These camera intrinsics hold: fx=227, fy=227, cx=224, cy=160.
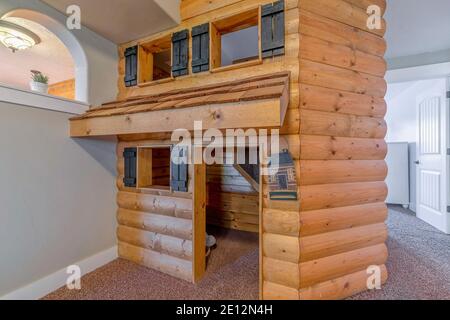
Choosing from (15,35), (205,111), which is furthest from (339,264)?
(15,35)

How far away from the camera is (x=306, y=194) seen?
5.41 ft

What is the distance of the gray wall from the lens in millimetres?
1746

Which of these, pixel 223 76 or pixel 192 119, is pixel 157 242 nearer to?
pixel 192 119

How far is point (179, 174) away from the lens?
2145mm

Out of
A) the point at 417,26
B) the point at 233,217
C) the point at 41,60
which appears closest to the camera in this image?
the point at 417,26

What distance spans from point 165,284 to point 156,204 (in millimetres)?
739

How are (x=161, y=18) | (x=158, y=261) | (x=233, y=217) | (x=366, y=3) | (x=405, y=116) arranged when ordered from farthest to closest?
(x=405, y=116), (x=233, y=217), (x=158, y=261), (x=161, y=18), (x=366, y=3)

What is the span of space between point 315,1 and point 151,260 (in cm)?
272

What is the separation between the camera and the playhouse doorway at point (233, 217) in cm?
255

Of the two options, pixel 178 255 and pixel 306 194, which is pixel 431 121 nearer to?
pixel 306 194

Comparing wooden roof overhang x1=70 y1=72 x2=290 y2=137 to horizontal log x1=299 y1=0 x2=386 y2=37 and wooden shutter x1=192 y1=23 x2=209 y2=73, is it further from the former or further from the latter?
horizontal log x1=299 y1=0 x2=386 y2=37

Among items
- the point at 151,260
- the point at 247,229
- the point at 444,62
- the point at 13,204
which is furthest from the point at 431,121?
the point at 13,204

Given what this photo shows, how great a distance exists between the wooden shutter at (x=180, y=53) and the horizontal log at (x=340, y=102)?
113 centimetres

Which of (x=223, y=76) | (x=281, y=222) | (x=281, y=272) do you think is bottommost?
(x=281, y=272)
